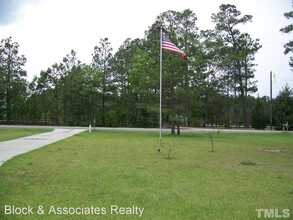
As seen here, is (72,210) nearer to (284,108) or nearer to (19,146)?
(19,146)

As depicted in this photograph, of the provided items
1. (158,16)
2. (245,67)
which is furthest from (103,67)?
(245,67)

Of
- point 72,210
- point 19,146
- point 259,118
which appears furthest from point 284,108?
point 72,210

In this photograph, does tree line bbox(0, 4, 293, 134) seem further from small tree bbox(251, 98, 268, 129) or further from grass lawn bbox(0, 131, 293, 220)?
grass lawn bbox(0, 131, 293, 220)

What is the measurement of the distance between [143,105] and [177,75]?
3.88m

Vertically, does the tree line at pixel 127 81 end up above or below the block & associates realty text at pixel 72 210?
above

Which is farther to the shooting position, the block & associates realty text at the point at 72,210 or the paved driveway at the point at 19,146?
the paved driveway at the point at 19,146

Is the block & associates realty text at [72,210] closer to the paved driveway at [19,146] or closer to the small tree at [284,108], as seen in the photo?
the paved driveway at [19,146]

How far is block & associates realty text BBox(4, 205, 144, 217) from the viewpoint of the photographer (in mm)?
5333

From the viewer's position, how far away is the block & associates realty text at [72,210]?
5333 mm

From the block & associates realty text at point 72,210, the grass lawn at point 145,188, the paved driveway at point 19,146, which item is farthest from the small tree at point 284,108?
the block & associates realty text at point 72,210

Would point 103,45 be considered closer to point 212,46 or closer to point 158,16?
point 158,16

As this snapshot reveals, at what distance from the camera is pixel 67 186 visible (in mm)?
7281

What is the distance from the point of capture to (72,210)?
5.49 meters

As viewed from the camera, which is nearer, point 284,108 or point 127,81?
point 284,108
